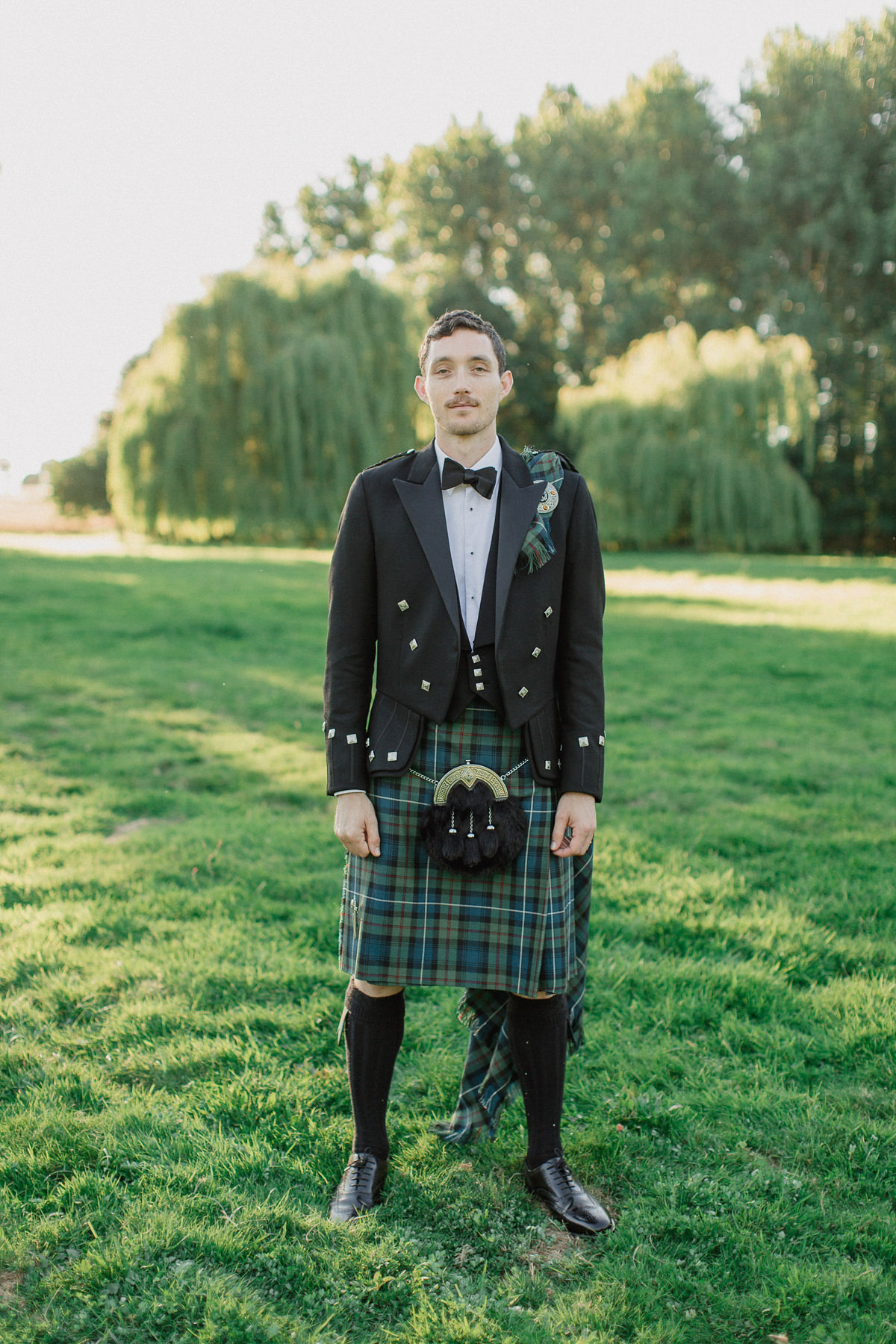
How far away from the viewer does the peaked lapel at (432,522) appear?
90.7 inches

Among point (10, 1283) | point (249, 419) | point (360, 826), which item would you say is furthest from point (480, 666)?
point (249, 419)

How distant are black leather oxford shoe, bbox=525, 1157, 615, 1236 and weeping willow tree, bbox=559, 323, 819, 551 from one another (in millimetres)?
23403

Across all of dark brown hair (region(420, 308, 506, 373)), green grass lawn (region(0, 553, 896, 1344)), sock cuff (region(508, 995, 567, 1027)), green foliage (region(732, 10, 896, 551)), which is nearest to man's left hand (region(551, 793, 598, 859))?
sock cuff (region(508, 995, 567, 1027))

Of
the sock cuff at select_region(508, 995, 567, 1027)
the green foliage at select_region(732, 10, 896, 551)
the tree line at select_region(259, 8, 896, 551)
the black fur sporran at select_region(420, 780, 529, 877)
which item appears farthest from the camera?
the tree line at select_region(259, 8, 896, 551)

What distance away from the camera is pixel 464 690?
2.33 m

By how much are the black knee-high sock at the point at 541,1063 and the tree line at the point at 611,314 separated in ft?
60.5

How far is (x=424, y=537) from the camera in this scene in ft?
7.63

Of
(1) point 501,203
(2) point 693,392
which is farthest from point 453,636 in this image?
(1) point 501,203

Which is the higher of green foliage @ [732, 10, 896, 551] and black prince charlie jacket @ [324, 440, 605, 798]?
green foliage @ [732, 10, 896, 551]

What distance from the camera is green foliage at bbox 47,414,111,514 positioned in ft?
137

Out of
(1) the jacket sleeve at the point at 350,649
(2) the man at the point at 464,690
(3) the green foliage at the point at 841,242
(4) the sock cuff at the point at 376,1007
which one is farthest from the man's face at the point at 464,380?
(3) the green foliage at the point at 841,242

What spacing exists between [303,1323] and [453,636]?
1.55 meters

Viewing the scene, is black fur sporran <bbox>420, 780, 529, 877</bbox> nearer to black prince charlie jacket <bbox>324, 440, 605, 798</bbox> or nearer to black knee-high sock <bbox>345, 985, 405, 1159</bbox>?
black prince charlie jacket <bbox>324, 440, 605, 798</bbox>

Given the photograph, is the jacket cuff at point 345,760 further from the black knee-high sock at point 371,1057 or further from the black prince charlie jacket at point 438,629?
the black knee-high sock at point 371,1057
